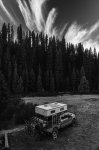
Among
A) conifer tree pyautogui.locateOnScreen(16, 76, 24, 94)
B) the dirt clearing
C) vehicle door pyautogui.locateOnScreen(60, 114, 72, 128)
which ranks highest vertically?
conifer tree pyautogui.locateOnScreen(16, 76, 24, 94)

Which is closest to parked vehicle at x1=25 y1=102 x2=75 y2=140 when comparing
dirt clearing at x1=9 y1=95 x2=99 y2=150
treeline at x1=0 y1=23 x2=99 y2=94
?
dirt clearing at x1=9 y1=95 x2=99 y2=150

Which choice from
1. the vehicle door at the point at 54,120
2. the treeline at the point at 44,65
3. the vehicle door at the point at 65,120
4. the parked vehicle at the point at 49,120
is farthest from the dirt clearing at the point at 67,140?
the treeline at the point at 44,65

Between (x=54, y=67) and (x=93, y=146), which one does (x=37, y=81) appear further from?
(x=93, y=146)

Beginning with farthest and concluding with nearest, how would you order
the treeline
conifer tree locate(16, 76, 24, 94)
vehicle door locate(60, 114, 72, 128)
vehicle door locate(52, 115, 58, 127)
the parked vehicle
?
the treeline
conifer tree locate(16, 76, 24, 94)
vehicle door locate(60, 114, 72, 128)
vehicle door locate(52, 115, 58, 127)
the parked vehicle

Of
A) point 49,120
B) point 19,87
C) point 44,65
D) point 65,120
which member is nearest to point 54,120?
point 49,120

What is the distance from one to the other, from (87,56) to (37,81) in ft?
117

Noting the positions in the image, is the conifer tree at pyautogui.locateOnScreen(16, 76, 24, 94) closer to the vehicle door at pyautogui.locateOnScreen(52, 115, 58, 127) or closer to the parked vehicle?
the parked vehicle

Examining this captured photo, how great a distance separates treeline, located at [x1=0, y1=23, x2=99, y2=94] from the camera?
65.1 metres

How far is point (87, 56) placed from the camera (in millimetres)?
85312

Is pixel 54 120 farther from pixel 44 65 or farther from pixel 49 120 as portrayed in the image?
pixel 44 65

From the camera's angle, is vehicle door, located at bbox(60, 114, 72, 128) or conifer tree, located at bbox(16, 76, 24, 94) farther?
conifer tree, located at bbox(16, 76, 24, 94)

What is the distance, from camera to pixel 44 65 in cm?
8438

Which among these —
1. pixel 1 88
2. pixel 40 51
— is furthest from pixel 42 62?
pixel 1 88

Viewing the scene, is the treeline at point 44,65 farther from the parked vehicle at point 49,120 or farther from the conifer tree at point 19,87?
the parked vehicle at point 49,120
